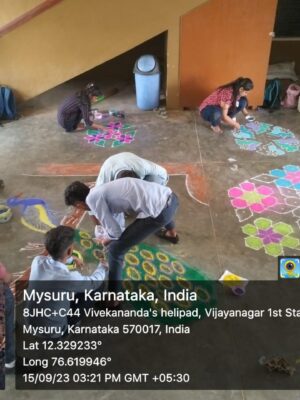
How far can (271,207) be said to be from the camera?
4672 millimetres

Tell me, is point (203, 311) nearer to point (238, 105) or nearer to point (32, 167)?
point (32, 167)

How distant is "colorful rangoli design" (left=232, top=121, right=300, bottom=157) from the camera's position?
5664 millimetres

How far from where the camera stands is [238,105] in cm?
612

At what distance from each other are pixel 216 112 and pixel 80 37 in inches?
89.3

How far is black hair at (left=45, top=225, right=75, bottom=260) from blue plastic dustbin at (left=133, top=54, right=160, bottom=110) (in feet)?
13.1

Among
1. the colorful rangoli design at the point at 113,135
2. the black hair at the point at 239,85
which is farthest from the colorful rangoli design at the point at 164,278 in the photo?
the black hair at the point at 239,85

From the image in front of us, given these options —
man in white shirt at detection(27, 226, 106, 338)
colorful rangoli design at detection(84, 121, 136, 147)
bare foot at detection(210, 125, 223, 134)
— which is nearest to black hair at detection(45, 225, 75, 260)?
man in white shirt at detection(27, 226, 106, 338)

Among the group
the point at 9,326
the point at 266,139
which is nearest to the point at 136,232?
the point at 9,326

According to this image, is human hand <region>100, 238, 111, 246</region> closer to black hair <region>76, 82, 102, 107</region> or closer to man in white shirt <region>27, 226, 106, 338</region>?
man in white shirt <region>27, 226, 106, 338</region>

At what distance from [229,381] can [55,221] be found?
243cm

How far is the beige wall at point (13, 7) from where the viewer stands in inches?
268

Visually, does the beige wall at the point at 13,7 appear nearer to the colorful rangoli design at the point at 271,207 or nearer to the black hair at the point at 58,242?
the colorful rangoli design at the point at 271,207

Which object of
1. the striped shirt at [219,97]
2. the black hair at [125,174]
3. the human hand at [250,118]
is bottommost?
the human hand at [250,118]

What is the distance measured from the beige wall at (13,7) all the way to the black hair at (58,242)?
17.4ft
